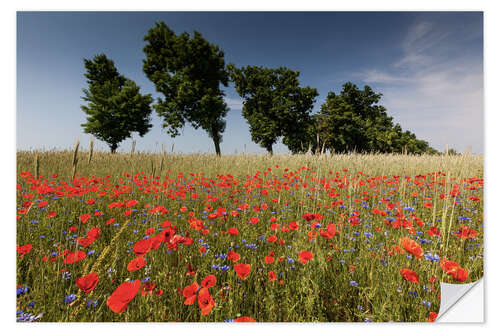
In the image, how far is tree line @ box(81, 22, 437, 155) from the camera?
188 inches

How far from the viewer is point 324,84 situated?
104 inches

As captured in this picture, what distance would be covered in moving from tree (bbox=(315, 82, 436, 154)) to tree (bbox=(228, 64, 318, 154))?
3.16 m

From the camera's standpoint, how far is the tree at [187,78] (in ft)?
32.0

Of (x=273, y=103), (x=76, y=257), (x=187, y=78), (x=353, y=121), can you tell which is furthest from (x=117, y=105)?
(x=353, y=121)

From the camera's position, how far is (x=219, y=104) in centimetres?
1190

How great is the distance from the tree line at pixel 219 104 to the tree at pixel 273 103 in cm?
8

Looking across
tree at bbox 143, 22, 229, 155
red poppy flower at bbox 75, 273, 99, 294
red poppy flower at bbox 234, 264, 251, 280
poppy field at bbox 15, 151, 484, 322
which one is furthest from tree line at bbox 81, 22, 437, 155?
red poppy flower at bbox 75, 273, 99, 294

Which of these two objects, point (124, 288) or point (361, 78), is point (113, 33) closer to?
point (124, 288)

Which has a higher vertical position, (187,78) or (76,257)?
(187,78)

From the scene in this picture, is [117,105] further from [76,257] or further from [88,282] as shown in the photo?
[88,282]

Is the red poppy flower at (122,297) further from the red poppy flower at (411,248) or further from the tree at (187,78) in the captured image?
the tree at (187,78)

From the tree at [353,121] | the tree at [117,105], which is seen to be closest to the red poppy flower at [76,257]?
the tree at [117,105]

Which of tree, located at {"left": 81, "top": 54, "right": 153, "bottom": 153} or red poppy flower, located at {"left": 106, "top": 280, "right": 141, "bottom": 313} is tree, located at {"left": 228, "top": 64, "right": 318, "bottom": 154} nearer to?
tree, located at {"left": 81, "top": 54, "right": 153, "bottom": 153}

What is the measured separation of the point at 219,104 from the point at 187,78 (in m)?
2.22
